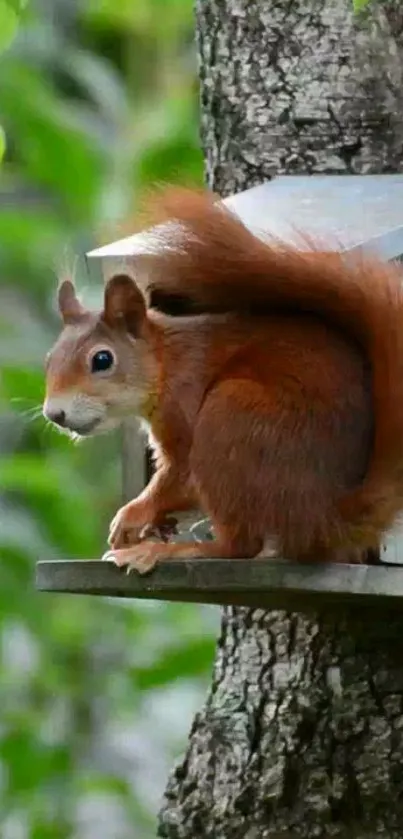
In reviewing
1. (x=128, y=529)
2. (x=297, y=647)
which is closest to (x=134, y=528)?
(x=128, y=529)

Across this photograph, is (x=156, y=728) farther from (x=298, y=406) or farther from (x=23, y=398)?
(x=298, y=406)

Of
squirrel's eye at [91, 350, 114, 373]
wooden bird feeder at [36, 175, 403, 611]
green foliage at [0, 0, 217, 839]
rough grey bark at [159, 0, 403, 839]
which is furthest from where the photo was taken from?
green foliage at [0, 0, 217, 839]

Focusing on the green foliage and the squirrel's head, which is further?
the green foliage

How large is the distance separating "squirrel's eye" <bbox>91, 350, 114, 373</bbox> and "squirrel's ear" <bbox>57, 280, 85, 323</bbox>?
6 cm

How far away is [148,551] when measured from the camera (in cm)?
152

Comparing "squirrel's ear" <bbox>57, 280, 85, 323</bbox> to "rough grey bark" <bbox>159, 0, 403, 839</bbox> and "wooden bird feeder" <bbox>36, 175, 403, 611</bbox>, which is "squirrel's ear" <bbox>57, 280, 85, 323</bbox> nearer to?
"wooden bird feeder" <bbox>36, 175, 403, 611</bbox>

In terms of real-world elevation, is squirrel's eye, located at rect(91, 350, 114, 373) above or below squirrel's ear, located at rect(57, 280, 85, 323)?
below

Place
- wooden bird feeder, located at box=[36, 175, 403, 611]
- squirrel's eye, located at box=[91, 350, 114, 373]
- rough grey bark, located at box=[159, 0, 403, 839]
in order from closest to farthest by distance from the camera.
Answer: wooden bird feeder, located at box=[36, 175, 403, 611]
squirrel's eye, located at box=[91, 350, 114, 373]
rough grey bark, located at box=[159, 0, 403, 839]

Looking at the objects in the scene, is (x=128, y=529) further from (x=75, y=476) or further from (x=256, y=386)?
(x=75, y=476)

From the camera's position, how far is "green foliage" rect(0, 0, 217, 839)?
200cm

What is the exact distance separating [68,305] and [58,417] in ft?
0.49

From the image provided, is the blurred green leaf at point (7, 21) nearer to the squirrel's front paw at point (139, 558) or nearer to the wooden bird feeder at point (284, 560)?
the wooden bird feeder at point (284, 560)

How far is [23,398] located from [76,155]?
43 cm

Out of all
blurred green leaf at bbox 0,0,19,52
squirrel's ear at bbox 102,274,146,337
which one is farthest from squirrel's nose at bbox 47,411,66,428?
blurred green leaf at bbox 0,0,19,52
